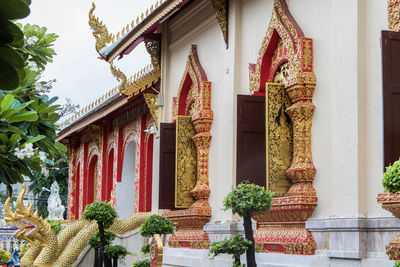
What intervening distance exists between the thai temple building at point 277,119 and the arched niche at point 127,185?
276 centimetres

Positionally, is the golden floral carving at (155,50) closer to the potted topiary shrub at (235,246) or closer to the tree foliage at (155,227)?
the tree foliage at (155,227)

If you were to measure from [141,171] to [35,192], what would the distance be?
64.1 ft

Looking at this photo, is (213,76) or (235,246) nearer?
(235,246)

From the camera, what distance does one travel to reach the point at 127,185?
1848cm

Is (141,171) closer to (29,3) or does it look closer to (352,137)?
(352,137)

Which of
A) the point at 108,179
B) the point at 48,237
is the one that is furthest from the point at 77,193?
the point at 48,237

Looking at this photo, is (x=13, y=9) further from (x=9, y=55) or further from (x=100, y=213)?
(x=100, y=213)

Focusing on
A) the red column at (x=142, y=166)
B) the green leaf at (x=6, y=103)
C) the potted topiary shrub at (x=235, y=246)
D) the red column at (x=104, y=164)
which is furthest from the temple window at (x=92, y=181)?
the green leaf at (x=6, y=103)

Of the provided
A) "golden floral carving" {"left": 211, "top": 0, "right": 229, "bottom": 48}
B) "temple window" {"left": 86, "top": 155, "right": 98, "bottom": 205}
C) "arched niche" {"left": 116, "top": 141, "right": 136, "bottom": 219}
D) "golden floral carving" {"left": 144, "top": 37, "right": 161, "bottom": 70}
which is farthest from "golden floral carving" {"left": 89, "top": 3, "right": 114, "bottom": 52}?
"temple window" {"left": 86, "top": 155, "right": 98, "bottom": 205}

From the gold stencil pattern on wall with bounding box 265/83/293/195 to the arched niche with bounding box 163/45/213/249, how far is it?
2790 mm

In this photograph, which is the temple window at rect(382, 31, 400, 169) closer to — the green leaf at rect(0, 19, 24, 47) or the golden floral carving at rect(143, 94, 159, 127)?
the green leaf at rect(0, 19, 24, 47)

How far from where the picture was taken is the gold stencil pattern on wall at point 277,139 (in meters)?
8.90

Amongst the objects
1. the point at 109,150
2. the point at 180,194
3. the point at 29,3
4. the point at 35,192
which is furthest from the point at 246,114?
the point at 35,192

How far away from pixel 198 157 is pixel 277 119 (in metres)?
3.23
